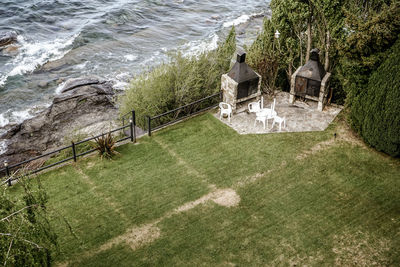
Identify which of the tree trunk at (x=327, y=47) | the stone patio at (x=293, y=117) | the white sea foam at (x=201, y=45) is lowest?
the white sea foam at (x=201, y=45)

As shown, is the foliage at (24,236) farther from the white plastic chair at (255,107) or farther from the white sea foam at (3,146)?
the white sea foam at (3,146)

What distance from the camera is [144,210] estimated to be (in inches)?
541

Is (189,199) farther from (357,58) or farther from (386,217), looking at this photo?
(357,58)

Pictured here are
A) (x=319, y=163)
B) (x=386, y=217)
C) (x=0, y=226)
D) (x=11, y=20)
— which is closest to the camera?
(x=0, y=226)

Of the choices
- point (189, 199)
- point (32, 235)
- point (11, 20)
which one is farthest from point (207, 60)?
point (11, 20)

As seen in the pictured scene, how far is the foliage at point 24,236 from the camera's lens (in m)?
7.45

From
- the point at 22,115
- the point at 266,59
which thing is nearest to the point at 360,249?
the point at 266,59

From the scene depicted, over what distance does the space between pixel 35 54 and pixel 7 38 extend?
12.1ft

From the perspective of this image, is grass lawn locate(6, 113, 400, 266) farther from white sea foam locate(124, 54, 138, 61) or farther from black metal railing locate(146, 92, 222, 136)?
white sea foam locate(124, 54, 138, 61)

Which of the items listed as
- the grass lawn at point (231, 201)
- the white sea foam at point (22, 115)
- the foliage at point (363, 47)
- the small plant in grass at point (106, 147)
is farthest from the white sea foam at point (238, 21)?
the small plant in grass at point (106, 147)

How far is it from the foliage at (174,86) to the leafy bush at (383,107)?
6.86 meters

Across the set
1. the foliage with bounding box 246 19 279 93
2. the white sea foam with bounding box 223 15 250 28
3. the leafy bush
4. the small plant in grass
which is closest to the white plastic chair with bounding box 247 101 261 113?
the foliage with bounding box 246 19 279 93

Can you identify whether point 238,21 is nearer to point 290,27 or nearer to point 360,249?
point 290,27

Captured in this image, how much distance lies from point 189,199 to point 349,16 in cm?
912
